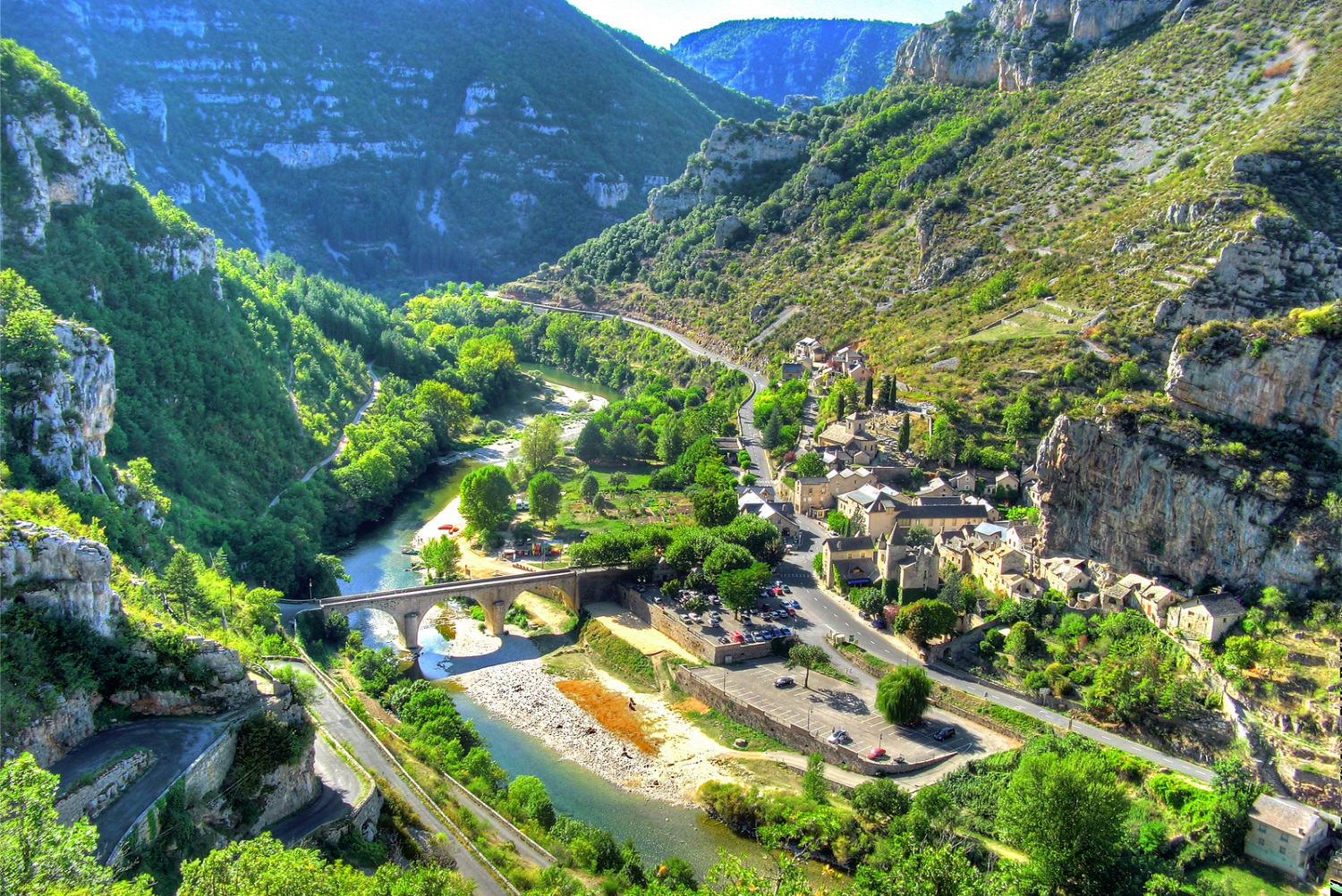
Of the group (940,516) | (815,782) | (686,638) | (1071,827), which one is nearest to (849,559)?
(940,516)

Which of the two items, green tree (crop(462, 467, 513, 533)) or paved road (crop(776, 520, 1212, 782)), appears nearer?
paved road (crop(776, 520, 1212, 782))

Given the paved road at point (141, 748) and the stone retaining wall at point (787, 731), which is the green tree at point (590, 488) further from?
the paved road at point (141, 748)

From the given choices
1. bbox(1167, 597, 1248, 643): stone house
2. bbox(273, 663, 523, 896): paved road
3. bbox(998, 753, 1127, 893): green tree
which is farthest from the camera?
bbox(1167, 597, 1248, 643): stone house

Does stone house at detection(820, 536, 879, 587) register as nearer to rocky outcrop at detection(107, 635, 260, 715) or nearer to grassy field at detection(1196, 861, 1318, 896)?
grassy field at detection(1196, 861, 1318, 896)

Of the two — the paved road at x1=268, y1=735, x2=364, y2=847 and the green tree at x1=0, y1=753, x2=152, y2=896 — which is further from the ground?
the green tree at x1=0, y1=753, x2=152, y2=896

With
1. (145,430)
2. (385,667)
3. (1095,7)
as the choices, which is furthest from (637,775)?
(1095,7)

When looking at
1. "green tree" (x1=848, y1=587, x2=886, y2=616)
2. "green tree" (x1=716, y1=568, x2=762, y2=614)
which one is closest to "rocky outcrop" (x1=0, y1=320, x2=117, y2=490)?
"green tree" (x1=716, y1=568, x2=762, y2=614)

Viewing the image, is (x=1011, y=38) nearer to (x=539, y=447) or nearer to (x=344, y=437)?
(x=539, y=447)
